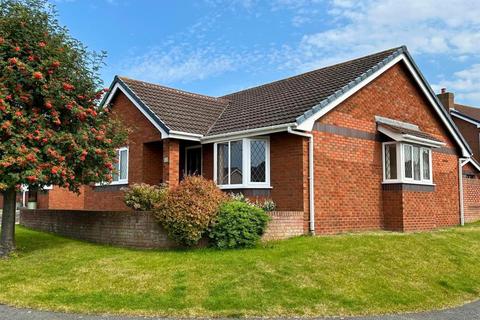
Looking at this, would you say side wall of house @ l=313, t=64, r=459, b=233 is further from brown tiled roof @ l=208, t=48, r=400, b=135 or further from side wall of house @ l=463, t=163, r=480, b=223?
side wall of house @ l=463, t=163, r=480, b=223

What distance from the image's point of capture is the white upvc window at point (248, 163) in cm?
1552

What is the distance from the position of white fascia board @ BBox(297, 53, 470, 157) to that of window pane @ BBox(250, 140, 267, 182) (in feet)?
5.92

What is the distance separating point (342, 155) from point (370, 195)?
184cm

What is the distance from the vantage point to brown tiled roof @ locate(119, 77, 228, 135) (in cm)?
1739

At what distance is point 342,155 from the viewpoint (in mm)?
15672

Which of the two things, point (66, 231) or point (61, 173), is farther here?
point (66, 231)

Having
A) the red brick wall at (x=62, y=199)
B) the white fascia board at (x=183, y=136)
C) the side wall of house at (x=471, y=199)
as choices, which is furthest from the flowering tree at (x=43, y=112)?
the side wall of house at (x=471, y=199)

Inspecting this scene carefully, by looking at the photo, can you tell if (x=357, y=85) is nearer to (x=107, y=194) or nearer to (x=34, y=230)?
(x=107, y=194)

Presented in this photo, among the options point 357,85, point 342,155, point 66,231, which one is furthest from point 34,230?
point 357,85

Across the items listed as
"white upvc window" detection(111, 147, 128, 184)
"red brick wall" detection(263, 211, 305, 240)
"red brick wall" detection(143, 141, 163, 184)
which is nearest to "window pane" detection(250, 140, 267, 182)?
"red brick wall" detection(263, 211, 305, 240)

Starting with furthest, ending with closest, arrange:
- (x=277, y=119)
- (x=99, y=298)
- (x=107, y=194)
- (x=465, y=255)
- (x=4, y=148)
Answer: (x=107, y=194) → (x=277, y=119) → (x=465, y=255) → (x=4, y=148) → (x=99, y=298)

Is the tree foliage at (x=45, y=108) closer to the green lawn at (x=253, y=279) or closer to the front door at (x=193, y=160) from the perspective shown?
the green lawn at (x=253, y=279)

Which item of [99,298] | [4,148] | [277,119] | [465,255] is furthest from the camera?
[277,119]

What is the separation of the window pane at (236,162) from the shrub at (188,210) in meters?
3.55
